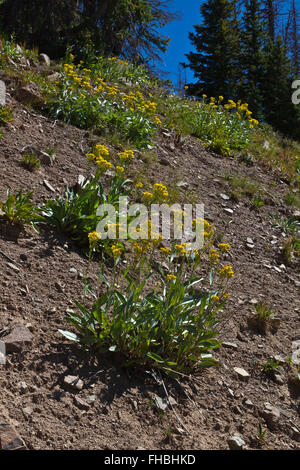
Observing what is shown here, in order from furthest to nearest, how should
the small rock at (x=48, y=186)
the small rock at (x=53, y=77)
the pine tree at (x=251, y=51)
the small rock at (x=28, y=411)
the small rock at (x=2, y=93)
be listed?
the pine tree at (x=251, y=51)
the small rock at (x=53, y=77)
the small rock at (x=2, y=93)
the small rock at (x=48, y=186)
the small rock at (x=28, y=411)

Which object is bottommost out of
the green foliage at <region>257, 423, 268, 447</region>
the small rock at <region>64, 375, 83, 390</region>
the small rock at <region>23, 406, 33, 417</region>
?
the green foliage at <region>257, 423, 268, 447</region>

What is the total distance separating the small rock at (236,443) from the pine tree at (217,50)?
15509mm

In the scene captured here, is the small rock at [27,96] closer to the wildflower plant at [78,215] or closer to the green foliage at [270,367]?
the wildflower plant at [78,215]

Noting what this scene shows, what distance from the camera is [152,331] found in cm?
272

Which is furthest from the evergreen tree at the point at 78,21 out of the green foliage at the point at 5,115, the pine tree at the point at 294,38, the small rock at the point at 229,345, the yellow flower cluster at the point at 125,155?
the pine tree at the point at 294,38

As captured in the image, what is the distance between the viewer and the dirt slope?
84.1 inches

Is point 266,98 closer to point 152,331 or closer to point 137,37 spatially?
point 137,37

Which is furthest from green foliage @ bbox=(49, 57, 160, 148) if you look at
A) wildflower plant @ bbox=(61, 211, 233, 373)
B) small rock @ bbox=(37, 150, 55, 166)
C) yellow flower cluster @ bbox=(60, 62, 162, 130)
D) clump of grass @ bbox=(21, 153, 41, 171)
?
wildflower plant @ bbox=(61, 211, 233, 373)

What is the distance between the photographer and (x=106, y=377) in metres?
2.47

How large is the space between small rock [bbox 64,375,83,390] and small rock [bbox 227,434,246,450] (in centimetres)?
98

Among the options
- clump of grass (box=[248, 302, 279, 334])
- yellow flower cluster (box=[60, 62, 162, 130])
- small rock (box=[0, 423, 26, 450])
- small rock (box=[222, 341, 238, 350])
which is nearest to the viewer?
small rock (box=[0, 423, 26, 450])

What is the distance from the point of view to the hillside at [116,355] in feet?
7.25

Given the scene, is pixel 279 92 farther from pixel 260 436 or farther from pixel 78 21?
pixel 260 436

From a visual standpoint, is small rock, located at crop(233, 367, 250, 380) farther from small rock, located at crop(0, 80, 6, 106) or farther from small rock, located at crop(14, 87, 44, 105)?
small rock, located at crop(14, 87, 44, 105)
